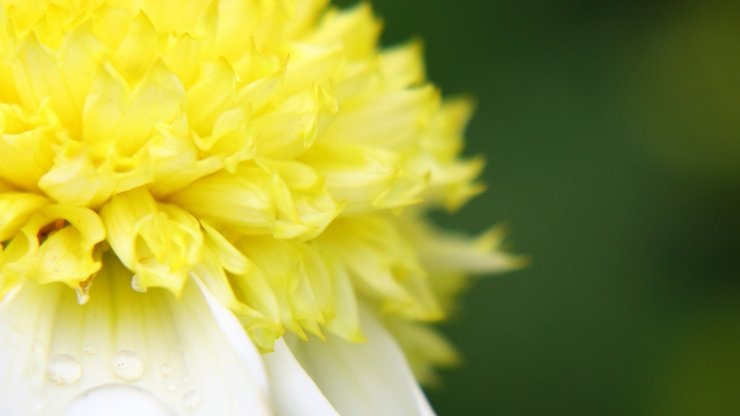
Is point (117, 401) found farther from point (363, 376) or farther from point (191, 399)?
point (363, 376)

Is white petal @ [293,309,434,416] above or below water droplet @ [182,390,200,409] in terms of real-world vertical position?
above

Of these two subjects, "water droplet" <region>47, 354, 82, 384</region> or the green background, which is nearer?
"water droplet" <region>47, 354, 82, 384</region>

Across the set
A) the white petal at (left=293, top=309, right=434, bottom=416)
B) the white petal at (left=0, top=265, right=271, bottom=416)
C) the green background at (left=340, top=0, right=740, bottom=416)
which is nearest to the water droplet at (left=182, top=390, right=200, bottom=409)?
the white petal at (left=0, top=265, right=271, bottom=416)

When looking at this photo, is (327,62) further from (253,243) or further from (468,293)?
(468,293)

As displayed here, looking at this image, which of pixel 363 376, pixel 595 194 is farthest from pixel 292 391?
pixel 595 194

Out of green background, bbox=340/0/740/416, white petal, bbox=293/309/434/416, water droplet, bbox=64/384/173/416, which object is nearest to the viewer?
water droplet, bbox=64/384/173/416

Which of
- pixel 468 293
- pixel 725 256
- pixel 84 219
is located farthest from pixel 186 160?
pixel 725 256

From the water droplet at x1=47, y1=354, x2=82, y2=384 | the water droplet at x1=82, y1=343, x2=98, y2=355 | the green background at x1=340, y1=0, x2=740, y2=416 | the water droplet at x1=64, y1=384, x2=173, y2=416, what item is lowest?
the water droplet at x1=64, y1=384, x2=173, y2=416

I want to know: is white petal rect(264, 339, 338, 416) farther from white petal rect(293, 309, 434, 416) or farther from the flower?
white petal rect(293, 309, 434, 416)
